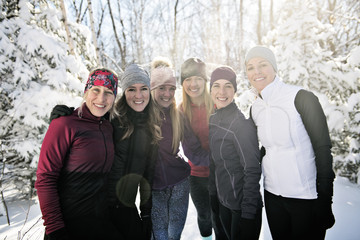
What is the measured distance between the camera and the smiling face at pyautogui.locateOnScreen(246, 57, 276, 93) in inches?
87.7

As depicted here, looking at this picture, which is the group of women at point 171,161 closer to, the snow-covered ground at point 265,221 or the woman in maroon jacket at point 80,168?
the woman in maroon jacket at point 80,168

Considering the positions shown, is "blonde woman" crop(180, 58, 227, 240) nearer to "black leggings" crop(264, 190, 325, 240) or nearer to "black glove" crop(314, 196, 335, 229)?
"black leggings" crop(264, 190, 325, 240)

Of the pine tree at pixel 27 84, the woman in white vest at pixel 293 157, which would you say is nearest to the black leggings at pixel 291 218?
the woman in white vest at pixel 293 157

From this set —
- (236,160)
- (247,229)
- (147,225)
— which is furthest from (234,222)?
(147,225)

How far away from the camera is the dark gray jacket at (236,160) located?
2.04 m

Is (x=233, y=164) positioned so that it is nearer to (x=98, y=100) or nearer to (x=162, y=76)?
(x=162, y=76)

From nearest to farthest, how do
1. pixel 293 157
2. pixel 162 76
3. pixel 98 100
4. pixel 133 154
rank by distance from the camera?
pixel 293 157 < pixel 98 100 < pixel 133 154 < pixel 162 76

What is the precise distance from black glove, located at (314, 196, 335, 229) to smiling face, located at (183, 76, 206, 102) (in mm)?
2112

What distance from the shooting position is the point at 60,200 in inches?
71.5

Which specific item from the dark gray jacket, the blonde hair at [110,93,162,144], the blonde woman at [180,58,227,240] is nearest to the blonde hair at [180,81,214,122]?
the blonde woman at [180,58,227,240]

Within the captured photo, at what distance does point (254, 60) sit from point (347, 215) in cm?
403

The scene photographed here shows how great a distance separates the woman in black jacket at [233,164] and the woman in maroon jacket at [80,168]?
1347 mm

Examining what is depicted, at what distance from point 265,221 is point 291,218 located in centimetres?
220

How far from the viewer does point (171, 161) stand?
8.77ft
